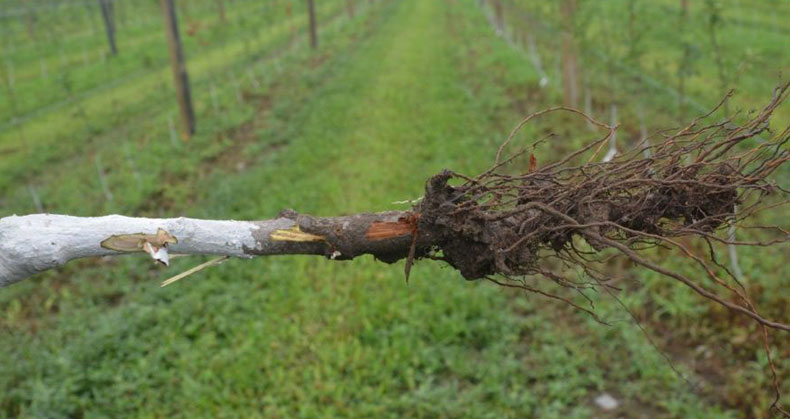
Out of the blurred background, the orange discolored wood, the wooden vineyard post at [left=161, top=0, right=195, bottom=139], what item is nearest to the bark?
the orange discolored wood

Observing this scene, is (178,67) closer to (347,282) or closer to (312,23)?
(347,282)

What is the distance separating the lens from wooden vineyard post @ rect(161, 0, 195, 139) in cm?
887

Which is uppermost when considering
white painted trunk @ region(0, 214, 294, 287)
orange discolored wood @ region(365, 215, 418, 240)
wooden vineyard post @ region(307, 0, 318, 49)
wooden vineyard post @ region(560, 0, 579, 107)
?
wooden vineyard post @ region(307, 0, 318, 49)

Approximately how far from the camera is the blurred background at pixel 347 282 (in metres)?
4.02

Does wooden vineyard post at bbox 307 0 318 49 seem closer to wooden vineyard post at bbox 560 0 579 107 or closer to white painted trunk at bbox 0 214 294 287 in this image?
wooden vineyard post at bbox 560 0 579 107

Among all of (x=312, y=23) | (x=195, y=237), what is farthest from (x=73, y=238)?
(x=312, y=23)

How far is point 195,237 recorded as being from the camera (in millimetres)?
1785

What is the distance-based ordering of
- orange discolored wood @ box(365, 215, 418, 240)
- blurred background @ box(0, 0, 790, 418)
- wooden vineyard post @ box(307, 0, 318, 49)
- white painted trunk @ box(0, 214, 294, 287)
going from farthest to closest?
wooden vineyard post @ box(307, 0, 318, 49) → blurred background @ box(0, 0, 790, 418) → orange discolored wood @ box(365, 215, 418, 240) → white painted trunk @ box(0, 214, 294, 287)

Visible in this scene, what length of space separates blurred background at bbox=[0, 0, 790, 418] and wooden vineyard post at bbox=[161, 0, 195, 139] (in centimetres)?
4

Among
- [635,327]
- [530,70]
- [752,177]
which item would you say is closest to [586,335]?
[635,327]

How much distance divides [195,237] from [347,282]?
352cm

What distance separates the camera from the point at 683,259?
17.3 ft

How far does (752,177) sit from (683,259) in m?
3.74

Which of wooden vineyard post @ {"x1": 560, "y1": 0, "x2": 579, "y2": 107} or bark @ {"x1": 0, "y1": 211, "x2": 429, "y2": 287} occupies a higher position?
wooden vineyard post @ {"x1": 560, "y1": 0, "x2": 579, "y2": 107}
